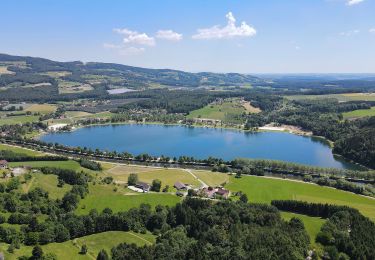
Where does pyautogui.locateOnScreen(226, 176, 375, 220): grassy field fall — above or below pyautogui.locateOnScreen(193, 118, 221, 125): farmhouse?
above

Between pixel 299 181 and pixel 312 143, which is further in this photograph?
pixel 312 143

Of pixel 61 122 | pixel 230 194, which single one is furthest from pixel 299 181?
pixel 61 122

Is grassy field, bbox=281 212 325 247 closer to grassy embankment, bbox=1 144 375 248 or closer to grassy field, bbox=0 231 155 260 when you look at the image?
grassy embankment, bbox=1 144 375 248

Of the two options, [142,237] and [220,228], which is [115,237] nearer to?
[142,237]

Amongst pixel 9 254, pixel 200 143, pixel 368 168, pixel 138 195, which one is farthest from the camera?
pixel 200 143

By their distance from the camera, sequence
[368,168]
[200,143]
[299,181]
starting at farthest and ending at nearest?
[200,143]
[368,168]
[299,181]

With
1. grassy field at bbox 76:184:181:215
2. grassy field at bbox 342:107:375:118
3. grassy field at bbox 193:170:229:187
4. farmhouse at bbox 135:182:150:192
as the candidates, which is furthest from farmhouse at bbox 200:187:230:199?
grassy field at bbox 342:107:375:118
